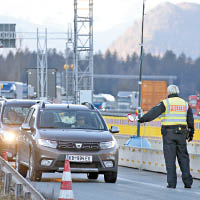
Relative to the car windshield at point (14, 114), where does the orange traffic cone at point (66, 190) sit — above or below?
above

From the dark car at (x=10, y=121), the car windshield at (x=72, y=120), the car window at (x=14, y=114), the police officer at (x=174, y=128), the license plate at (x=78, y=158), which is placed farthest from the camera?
the car window at (x=14, y=114)

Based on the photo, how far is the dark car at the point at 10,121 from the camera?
18.7 metres

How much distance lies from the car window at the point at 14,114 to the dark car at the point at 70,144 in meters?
3.93

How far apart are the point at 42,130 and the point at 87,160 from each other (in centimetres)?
114

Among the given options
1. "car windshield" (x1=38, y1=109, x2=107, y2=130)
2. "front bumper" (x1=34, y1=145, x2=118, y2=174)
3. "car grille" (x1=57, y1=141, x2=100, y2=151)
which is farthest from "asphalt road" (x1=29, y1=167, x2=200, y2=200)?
"car windshield" (x1=38, y1=109, x2=107, y2=130)

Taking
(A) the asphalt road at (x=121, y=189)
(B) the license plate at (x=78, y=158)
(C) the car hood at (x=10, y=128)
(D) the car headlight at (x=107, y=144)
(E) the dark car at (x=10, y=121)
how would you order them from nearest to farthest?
(A) the asphalt road at (x=121, y=189) < (B) the license plate at (x=78, y=158) < (D) the car headlight at (x=107, y=144) < (E) the dark car at (x=10, y=121) < (C) the car hood at (x=10, y=128)

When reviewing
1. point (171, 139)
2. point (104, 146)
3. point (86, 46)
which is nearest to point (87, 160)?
point (104, 146)

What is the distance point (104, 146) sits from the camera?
14.3 m

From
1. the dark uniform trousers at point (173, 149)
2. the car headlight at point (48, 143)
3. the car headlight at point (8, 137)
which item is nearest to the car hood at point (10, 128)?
the car headlight at point (8, 137)

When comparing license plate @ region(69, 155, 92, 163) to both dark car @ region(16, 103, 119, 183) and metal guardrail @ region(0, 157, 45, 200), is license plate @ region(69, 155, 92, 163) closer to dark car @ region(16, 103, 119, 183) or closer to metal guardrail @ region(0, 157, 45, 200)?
dark car @ region(16, 103, 119, 183)

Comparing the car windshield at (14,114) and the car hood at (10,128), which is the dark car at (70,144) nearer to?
the car hood at (10,128)

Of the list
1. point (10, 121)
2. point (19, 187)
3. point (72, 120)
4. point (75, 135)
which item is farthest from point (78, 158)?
point (10, 121)

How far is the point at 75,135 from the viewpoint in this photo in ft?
46.9

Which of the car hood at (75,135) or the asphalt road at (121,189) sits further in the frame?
the car hood at (75,135)
